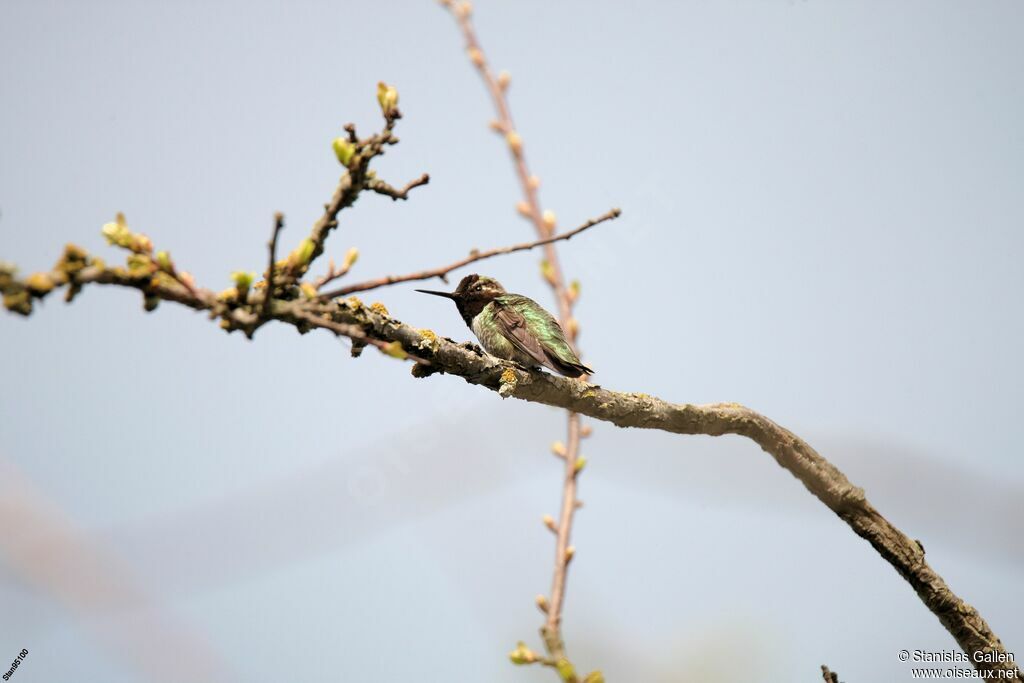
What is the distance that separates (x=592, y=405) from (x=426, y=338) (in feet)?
3.05

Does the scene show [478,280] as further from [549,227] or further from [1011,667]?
[1011,667]

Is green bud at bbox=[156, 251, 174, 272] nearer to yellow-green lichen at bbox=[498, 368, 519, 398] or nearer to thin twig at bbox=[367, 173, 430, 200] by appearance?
thin twig at bbox=[367, 173, 430, 200]

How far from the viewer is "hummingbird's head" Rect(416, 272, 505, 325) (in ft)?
18.0

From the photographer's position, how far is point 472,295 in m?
5.52

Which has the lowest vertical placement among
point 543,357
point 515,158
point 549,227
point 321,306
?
point 321,306

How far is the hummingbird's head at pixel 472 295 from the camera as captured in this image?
5496 millimetres

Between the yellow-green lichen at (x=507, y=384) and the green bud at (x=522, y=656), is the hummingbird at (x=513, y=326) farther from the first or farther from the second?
→ the green bud at (x=522, y=656)

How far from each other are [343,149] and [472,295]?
268cm

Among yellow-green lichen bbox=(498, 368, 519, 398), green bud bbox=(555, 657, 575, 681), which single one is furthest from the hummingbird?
green bud bbox=(555, 657, 575, 681)

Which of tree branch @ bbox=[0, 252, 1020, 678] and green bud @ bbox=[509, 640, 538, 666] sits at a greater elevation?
tree branch @ bbox=[0, 252, 1020, 678]

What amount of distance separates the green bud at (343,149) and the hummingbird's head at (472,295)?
8.46 ft

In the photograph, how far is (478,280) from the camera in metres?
5.59

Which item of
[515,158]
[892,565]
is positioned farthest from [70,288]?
[515,158]

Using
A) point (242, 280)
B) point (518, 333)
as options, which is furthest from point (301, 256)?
point (518, 333)
